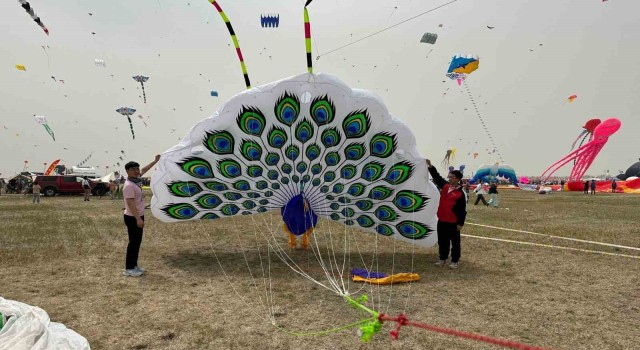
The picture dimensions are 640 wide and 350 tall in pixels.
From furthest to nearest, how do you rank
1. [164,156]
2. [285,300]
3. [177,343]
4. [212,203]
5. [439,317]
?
1. [212,203]
2. [164,156]
3. [285,300]
4. [439,317]
5. [177,343]

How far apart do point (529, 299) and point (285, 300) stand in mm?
3289

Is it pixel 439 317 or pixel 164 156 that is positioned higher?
pixel 164 156

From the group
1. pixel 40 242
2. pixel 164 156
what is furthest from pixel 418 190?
pixel 40 242

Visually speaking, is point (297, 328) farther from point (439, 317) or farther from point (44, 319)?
point (44, 319)

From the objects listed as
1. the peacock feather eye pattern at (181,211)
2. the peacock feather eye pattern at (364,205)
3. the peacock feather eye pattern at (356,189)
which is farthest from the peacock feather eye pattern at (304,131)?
the peacock feather eye pattern at (181,211)

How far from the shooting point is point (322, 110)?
608 centimetres

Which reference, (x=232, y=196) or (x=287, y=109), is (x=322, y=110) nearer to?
(x=287, y=109)

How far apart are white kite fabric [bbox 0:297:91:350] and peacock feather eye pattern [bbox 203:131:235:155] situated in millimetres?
3283

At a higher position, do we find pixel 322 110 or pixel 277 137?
pixel 322 110

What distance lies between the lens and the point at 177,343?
3.93m

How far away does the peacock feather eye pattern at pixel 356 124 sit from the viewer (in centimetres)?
620

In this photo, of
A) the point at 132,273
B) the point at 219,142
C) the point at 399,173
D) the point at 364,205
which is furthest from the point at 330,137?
the point at 132,273

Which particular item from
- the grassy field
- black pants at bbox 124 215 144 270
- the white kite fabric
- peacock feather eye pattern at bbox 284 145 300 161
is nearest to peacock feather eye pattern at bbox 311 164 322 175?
peacock feather eye pattern at bbox 284 145 300 161

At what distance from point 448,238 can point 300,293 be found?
131 inches
